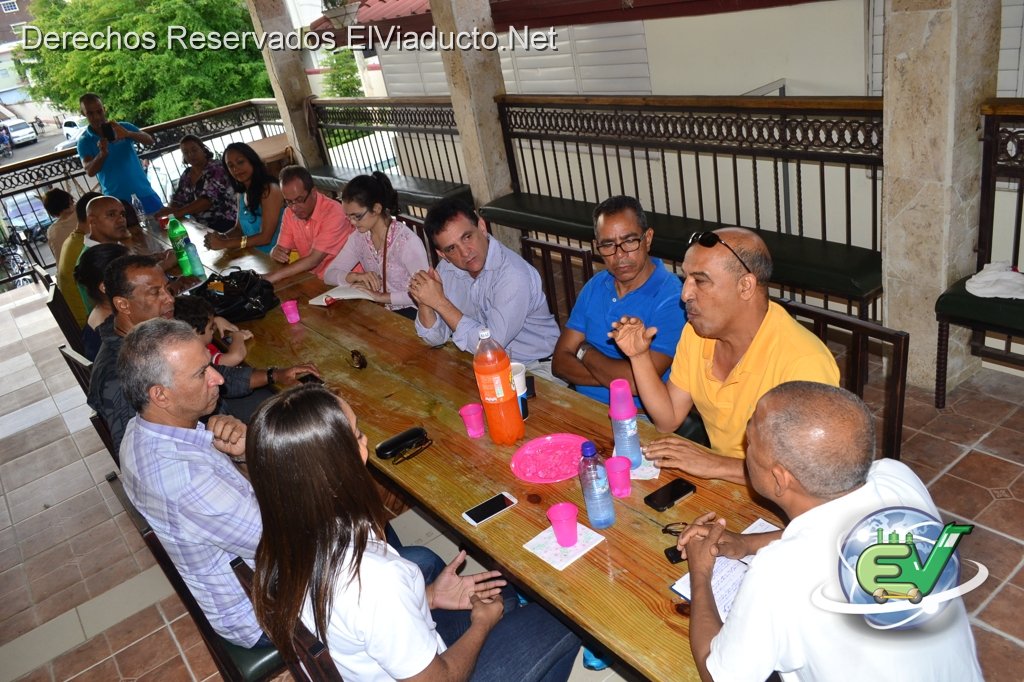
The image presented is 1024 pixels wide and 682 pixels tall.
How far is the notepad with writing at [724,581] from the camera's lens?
1712mm

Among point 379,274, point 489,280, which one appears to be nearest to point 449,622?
point 489,280

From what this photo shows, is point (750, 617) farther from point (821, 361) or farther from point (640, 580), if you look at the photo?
point (821, 361)

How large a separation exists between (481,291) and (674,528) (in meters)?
1.76

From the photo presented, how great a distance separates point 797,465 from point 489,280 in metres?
2.10

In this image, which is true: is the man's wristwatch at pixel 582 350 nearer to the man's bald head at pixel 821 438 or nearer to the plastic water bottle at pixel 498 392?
the plastic water bottle at pixel 498 392

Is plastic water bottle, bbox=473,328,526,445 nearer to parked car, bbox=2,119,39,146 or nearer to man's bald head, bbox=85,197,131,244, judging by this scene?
man's bald head, bbox=85,197,131,244

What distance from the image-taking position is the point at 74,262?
5262 mm

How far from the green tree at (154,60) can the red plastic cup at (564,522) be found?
23.7 metres

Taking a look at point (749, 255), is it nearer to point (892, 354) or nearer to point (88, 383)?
point (892, 354)

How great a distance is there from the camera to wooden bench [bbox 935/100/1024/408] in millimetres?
3473

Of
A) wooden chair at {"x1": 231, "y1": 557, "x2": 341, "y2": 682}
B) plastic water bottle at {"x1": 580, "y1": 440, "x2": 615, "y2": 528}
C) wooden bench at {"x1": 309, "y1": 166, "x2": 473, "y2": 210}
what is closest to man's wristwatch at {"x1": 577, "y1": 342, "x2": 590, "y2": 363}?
plastic water bottle at {"x1": 580, "y1": 440, "x2": 615, "y2": 528}

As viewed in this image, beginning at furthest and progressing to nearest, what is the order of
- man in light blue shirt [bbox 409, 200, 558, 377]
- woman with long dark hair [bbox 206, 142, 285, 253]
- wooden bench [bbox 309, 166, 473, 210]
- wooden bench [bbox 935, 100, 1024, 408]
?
wooden bench [bbox 309, 166, 473, 210], woman with long dark hair [bbox 206, 142, 285, 253], wooden bench [bbox 935, 100, 1024, 408], man in light blue shirt [bbox 409, 200, 558, 377]

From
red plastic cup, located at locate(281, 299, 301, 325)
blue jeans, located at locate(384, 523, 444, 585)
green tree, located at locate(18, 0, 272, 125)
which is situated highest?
green tree, located at locate(18, 0, 272, 125)

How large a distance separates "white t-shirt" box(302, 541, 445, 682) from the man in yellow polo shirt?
0.84 metres
